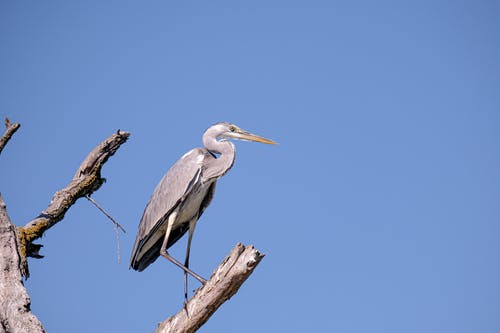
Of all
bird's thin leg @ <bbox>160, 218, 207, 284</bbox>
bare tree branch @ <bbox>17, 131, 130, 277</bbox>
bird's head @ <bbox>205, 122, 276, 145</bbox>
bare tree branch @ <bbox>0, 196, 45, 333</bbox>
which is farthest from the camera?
bird's head @ <bbox>205, 122, 276, 145</bbox>

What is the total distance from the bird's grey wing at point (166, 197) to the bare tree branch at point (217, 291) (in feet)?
6.70

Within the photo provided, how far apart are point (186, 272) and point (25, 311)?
2.57 meters

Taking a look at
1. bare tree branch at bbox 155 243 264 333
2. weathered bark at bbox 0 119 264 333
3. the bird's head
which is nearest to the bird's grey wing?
the bird's head

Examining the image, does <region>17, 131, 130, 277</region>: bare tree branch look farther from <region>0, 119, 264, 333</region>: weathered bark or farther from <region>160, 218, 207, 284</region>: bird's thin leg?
<region>160, 218, 207, 284</region>: bird's thin leg

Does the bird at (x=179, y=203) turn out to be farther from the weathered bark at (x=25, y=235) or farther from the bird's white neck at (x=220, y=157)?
the weathered bark at (x=25, y=235)

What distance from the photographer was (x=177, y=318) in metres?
4.65

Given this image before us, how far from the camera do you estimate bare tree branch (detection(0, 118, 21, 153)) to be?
459cm

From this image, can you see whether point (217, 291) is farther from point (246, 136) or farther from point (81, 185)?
point (246, 136)

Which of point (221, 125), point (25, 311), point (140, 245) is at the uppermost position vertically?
point (221, 125)

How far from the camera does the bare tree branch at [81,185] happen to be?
5402 millimetres

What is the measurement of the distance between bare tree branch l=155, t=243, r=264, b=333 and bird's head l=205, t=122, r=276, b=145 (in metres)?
3.07

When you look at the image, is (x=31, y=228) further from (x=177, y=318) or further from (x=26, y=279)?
(x=177, y=318)

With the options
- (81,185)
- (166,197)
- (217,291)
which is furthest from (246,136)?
(217,291)

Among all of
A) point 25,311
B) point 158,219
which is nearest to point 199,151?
point 158,219
